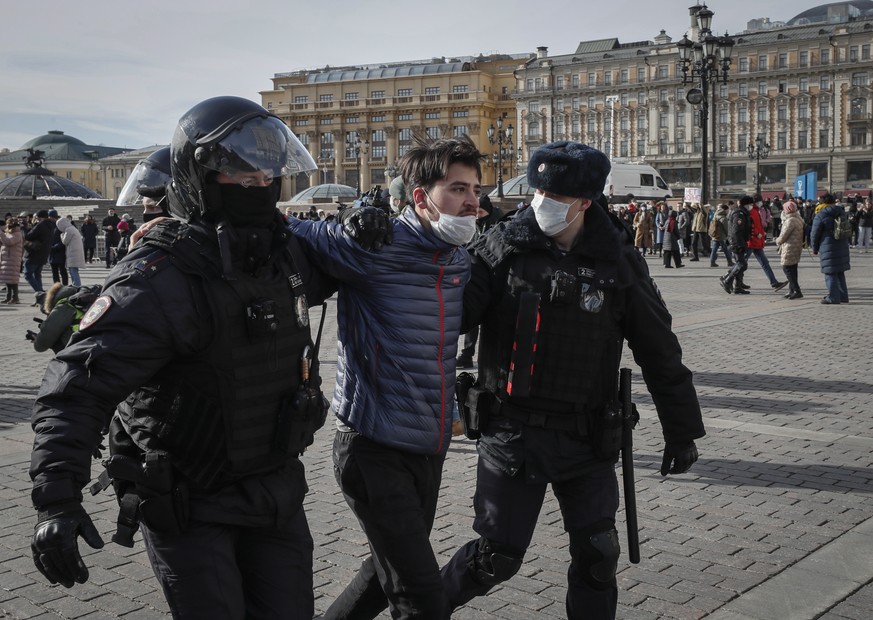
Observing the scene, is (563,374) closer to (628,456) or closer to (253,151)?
(628,456)

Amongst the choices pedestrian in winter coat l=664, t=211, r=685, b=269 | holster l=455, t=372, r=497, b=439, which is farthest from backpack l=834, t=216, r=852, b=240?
holster l=455, t=372, r=497, b=439

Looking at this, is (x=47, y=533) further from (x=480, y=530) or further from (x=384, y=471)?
(x=480, y=530)

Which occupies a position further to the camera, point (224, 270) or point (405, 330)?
point (405, 330)

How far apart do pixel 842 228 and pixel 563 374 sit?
1227 centimetres

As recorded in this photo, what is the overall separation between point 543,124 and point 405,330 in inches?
3636

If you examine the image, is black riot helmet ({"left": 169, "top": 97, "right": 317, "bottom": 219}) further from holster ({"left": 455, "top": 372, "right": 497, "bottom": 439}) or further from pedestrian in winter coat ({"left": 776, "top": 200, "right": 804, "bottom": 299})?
pedestrian in winter coat ({"left": 776, "top": 200, "right": 804, "bottom": 299})

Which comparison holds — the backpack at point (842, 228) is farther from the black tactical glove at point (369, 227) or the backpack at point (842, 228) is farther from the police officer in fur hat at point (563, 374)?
the black tactical glove at point (369, 227)

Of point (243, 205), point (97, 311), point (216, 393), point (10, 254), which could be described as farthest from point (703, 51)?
point (97, 311)

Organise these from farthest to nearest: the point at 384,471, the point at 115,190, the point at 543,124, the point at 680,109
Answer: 1. the point at 115,190
2. the point at 543,124
3. the point at 680,109
4. the point at 384,471

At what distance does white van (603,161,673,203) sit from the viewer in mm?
44969

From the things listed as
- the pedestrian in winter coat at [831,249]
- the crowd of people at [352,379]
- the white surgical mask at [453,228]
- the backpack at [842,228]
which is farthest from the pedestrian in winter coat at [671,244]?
the white surgical mask at [453,228]

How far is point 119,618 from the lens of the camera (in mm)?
3473

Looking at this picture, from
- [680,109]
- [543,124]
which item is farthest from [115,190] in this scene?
[680,109]

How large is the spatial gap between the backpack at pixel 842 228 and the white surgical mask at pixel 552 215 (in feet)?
38.7
